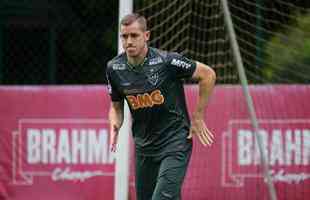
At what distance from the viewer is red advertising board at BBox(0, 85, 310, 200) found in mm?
9047

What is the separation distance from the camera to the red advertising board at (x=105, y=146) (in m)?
9.05

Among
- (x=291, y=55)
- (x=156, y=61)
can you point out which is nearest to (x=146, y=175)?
(x=156, y=61)

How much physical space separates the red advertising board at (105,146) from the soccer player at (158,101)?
2.26 m

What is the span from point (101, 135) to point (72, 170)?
44 cm

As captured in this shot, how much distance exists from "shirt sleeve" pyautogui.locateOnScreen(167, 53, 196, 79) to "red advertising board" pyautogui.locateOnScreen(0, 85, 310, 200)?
8.18 feet

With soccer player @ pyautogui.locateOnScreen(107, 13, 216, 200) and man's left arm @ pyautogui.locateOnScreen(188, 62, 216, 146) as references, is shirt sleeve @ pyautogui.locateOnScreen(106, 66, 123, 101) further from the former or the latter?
man's left arm @ pyautogui.locateOnScreen(188, 62, 216, 146)

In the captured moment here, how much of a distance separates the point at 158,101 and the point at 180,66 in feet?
0.95

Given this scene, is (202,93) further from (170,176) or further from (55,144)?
(55,144)

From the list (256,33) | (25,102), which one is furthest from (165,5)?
(25,102)

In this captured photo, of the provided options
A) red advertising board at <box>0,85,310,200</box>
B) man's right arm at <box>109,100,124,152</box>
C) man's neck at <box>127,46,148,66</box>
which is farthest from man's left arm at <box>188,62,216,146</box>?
red advertising board at <box>0,85,310,200</box>

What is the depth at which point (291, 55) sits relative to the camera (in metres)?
9.30

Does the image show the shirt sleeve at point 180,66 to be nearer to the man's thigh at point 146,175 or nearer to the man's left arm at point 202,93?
the man's left arm at point 202,93

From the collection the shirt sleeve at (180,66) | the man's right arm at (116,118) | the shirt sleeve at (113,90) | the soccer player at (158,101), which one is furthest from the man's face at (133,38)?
the man's right arm at (116,118)

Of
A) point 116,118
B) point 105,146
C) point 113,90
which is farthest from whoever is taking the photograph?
point 105,146
